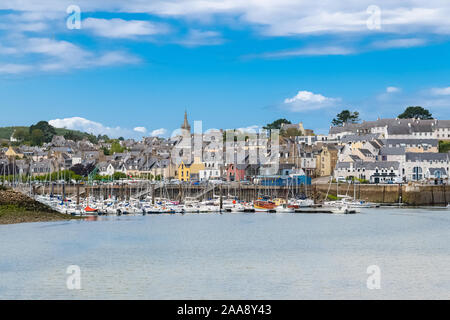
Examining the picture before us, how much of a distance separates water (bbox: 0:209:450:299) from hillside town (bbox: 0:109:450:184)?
149ft

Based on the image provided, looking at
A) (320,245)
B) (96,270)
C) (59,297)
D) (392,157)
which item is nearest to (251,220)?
(320,245)

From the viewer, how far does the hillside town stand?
354 feet

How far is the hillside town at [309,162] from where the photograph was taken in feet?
354

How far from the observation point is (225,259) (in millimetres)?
38531

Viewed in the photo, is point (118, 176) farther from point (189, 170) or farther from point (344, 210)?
point (344, 210)

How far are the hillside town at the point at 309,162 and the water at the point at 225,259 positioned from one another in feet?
149

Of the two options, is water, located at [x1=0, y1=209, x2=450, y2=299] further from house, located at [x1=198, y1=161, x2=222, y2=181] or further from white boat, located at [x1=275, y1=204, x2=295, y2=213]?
house, located at [x1=198, y1=161, x2=222, y2=181]

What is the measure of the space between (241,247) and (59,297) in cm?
1789

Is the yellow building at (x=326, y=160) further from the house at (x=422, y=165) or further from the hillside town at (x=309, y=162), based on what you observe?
the house at (x=422, y=165)

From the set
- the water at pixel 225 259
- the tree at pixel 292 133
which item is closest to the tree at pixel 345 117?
the tree at pixel 292 133

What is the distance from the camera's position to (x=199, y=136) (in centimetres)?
13888

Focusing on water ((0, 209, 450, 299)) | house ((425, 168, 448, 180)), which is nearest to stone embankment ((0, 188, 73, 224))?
water ((0, 209, 450, 299))
